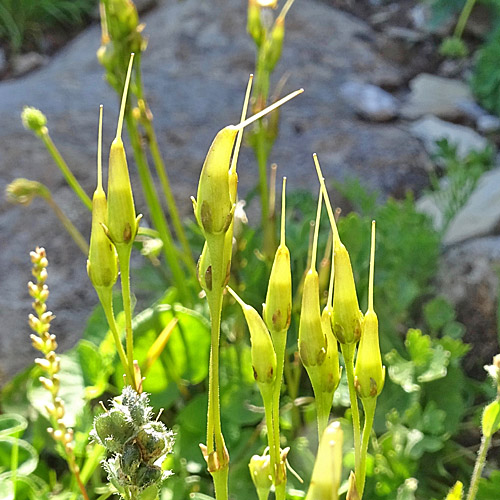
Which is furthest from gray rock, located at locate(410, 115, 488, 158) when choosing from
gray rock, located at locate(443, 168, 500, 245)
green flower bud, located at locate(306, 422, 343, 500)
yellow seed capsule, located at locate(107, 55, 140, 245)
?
green flower bud, located at locate(306, 422, 343, 500)

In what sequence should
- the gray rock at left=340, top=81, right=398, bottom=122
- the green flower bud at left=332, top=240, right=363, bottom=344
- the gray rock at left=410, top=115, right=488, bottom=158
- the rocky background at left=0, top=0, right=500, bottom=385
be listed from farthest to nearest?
the gray rock at left=340, top=81, right=398, bottom=122
the gray rock at left=410, top=115, right=488, bottom=158
the rocky background at left=0, top=0, right=500, bottom=385
the green flower bud at left=332, top=240, right=363, bottom=344

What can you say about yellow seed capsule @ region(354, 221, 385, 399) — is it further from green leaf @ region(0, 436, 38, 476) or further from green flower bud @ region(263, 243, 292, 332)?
green leaf @ region(0, 436, 38, 476)

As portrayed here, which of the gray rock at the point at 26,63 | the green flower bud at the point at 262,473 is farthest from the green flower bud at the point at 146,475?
the gray rock at the point at 26,63

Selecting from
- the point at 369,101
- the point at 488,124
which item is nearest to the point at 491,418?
the point at 369,101

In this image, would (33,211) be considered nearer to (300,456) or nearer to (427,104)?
(300,456)

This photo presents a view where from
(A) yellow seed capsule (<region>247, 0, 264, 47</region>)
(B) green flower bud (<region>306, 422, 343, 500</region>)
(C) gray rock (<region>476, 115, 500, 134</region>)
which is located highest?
(A) yellow seed capsule (<region>247, 0, 264, 47</region>)

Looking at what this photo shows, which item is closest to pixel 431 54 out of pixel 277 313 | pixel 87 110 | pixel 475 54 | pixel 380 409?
pixel 475 54

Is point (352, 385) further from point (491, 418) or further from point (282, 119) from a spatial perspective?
point (282, 119)
